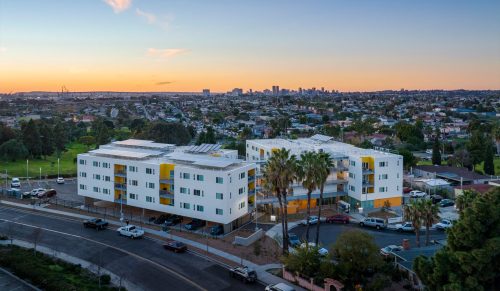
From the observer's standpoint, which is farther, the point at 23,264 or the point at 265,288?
the point at 23,264

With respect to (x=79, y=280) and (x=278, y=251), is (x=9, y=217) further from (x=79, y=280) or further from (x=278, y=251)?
(x=278, y=251)

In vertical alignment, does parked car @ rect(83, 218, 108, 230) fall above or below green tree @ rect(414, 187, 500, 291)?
below

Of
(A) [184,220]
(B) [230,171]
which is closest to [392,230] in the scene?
(B) [230,171]

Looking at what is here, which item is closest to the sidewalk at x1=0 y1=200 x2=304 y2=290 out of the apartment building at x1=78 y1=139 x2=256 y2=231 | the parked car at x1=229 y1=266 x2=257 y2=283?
the parked car at x1=229 y1=266 x2=257 y2=283

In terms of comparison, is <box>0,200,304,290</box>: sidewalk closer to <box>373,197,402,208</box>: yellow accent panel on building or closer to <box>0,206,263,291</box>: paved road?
<box>0,206,263,291</box>: paved road

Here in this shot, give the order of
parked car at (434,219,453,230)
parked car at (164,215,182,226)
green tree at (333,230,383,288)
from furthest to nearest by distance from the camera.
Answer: parked car at (434,219,453,230) → parked car at (164,215,182,226) → green tree at (333,230,383,288)

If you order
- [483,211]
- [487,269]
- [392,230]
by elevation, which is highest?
[483,211]

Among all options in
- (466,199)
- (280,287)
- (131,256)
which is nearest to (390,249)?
(466,199)
